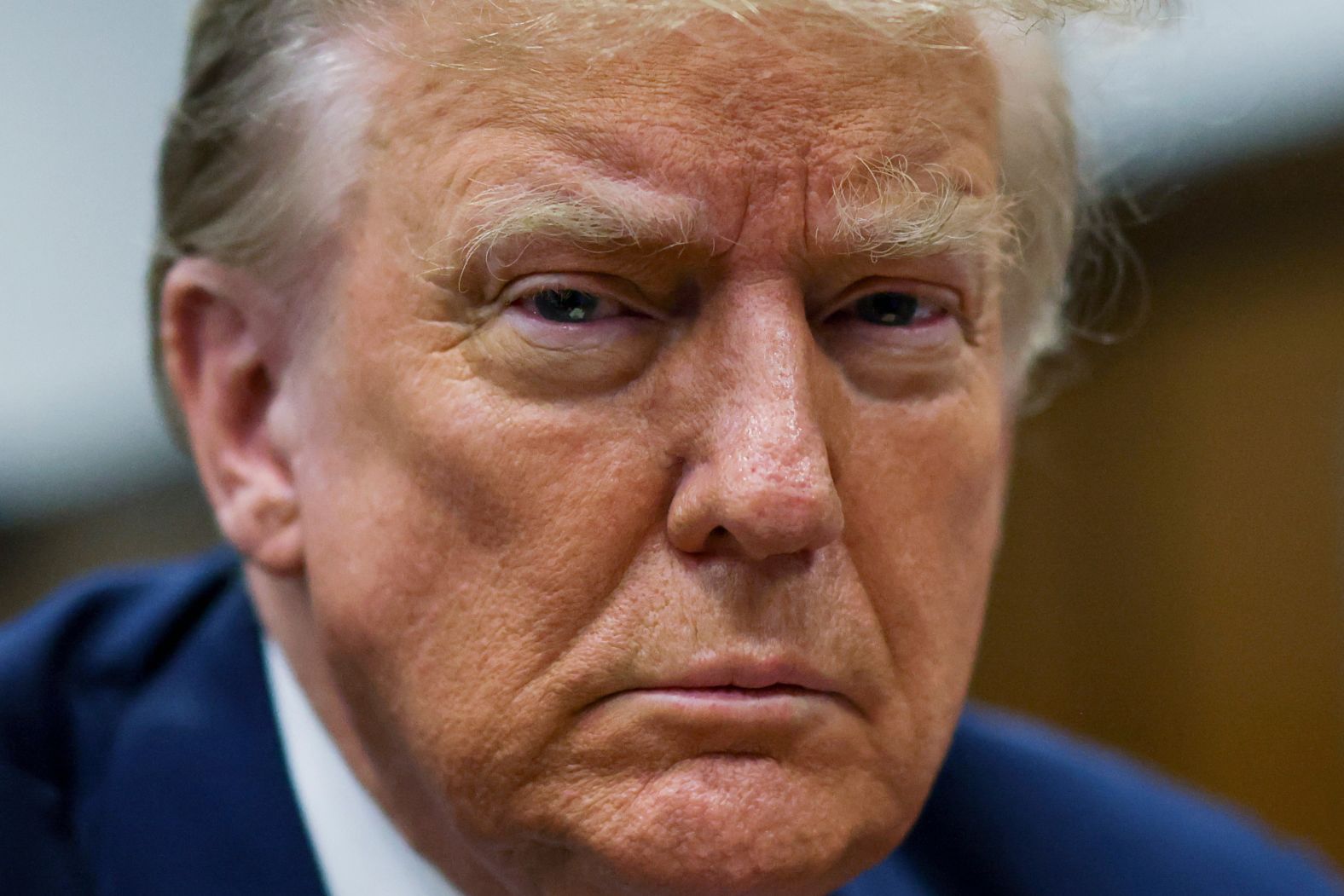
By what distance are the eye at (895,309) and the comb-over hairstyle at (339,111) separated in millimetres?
135

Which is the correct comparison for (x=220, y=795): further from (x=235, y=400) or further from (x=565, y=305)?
(x=565, y=305)

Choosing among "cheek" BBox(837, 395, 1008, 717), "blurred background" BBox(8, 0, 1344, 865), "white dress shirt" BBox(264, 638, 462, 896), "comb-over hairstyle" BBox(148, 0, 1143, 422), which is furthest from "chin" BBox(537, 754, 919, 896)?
"blurred background" BBox(8, 0, 1344, 865)

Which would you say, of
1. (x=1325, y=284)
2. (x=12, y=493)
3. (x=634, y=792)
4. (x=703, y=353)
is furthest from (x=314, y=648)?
(x=12, y=493)

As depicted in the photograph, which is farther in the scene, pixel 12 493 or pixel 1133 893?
pixel 12 493

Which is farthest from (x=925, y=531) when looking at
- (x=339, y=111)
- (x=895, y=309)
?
(x=339, y=111)

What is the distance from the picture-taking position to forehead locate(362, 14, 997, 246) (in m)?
1.25

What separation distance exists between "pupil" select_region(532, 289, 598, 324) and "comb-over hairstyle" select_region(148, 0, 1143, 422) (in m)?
0.21

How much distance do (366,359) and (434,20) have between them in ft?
1.07

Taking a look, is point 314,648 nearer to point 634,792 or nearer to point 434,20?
point 634,792

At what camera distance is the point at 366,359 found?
137 cm

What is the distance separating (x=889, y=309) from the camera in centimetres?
142

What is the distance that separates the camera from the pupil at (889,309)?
1.40 meters

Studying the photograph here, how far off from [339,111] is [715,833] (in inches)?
31.0

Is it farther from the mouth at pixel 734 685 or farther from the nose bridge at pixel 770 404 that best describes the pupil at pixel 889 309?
the mouth at pixel 734 685
